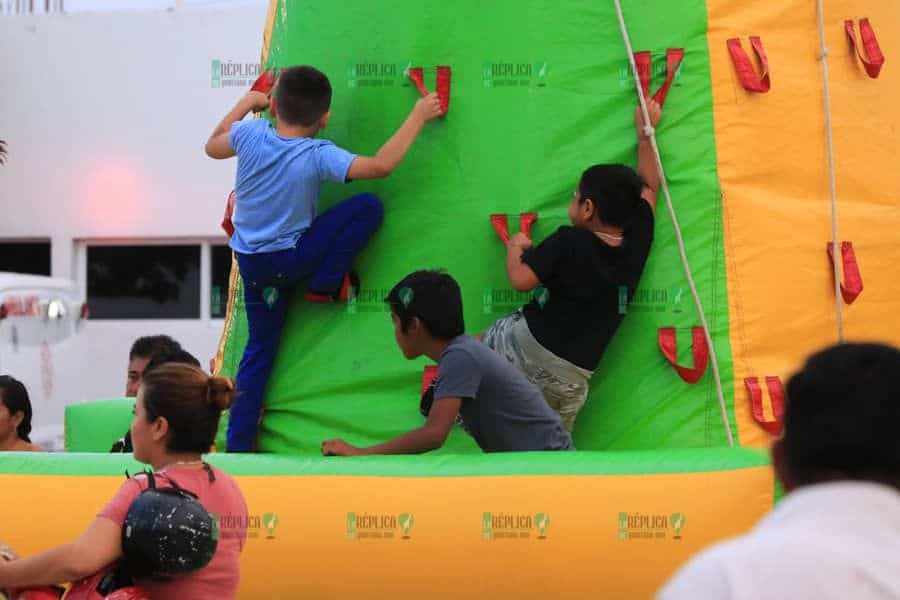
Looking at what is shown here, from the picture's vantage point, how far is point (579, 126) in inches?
185

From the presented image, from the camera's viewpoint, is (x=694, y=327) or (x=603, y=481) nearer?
(x=603, y=481)

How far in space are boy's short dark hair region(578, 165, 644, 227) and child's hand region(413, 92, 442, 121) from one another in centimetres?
58

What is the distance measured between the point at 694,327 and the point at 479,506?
1181mm

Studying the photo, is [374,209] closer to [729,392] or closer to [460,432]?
[460,432]

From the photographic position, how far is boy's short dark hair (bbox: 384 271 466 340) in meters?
4.05

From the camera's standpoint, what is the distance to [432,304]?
13.3 ft

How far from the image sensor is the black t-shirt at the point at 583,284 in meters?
4.33

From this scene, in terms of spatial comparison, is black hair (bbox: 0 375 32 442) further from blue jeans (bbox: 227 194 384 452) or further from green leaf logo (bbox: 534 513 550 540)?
green leaf logo (bbox: 534 513 550 540)

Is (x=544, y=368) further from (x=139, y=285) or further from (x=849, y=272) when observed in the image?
(x=139, y=285)

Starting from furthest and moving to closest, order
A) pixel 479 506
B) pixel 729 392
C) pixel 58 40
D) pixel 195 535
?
pixel 58 40
pixel 729 392
pixel 479 506
pixel 195 535

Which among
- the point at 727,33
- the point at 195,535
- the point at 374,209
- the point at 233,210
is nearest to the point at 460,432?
the point at 374,209

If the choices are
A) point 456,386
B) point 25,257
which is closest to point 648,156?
point 456,386

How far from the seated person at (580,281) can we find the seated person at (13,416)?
72.1 inches

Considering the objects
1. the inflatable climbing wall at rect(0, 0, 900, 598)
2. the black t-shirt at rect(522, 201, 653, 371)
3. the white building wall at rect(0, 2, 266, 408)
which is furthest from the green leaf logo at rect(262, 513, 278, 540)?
the white building wall at rect(0, 2, 266, 408)
